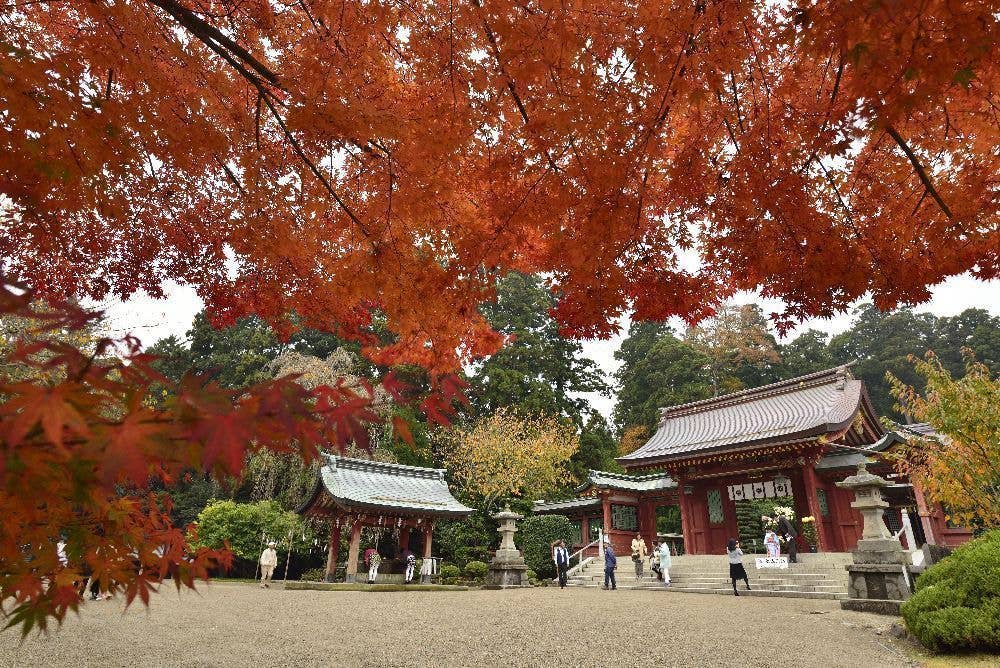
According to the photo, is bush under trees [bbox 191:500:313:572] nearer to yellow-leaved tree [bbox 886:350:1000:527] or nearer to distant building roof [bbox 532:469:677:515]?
distant building roof [bbox 532:469:677:515]

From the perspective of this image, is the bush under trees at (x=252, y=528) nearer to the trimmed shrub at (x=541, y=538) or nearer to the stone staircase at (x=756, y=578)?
the trimmed shrub at (x=541, y=538)

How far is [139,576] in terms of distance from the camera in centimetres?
208

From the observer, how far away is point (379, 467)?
786 inches

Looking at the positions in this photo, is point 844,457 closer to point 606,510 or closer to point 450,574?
point 606,510

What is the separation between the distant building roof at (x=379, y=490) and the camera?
56.7 feet

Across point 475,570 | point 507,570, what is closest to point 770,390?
point 507,570

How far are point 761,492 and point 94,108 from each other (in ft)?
62.7

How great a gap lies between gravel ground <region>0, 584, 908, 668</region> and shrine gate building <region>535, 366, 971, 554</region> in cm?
725

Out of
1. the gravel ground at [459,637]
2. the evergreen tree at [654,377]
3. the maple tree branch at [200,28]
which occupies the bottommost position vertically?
the gravel ground at [459,637]

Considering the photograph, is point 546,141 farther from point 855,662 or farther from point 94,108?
point 855,662

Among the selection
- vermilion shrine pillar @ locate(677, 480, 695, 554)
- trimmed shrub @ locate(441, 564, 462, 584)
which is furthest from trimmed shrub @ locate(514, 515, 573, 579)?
vermilion shrine pillar @ locate(677, 480, 695, 554)

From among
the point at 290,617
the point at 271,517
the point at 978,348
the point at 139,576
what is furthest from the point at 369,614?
the point at 978,348

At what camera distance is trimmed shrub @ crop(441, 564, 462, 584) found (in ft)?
60.0

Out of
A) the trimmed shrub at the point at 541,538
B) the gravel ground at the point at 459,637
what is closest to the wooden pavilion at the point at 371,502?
the trimmed shrub at the point at 541,538
